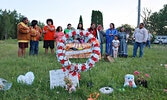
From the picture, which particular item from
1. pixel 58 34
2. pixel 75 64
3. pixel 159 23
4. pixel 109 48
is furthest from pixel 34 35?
pixel 159 23

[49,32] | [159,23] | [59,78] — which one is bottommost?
[59,78]

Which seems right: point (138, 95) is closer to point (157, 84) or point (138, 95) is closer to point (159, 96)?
point (159, 96)

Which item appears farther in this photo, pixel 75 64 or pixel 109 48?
pixel 109 48

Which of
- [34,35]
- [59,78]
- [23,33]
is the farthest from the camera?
[34,35]

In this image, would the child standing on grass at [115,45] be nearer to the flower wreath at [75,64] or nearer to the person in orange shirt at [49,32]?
the person in orange shirt at [49,32]

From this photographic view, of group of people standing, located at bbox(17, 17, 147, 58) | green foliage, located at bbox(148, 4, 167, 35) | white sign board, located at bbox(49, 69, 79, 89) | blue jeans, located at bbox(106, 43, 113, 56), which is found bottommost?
white sign board, located at bbox(49, 69, 79, 89)

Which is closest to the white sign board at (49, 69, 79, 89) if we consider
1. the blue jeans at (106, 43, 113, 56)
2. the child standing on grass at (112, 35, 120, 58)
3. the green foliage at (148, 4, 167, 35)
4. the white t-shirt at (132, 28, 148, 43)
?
the child standing on grass at (112, 35, 120, 58)

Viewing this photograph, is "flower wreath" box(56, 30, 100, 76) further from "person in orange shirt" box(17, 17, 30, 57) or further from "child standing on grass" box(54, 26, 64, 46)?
"child standing on grass" box(54, 26, 64, 46)

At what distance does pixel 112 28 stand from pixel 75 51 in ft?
9.18

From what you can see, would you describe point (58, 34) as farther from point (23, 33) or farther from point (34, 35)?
point (23, 33)

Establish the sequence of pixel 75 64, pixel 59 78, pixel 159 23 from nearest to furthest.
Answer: pixel 75 64 → pixel 59 78 → pixel 159 23

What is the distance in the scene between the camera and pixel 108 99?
2.55 metres

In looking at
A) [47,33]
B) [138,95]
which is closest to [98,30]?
[47,33]

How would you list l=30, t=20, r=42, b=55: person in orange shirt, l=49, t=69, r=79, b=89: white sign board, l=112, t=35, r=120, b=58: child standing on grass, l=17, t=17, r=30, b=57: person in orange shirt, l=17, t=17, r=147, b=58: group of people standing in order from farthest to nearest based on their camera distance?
l=112, t=35, r=120, b=58: child standing on grass < l=17, t=17, r=147, b=58: group of people standing < l=30, t=20, r=42, b=55: person in orange shirt < l=17, t=17, r=30, b=57: person in orange shirt < l=49, t=69, r=79, b=89: white sign board
